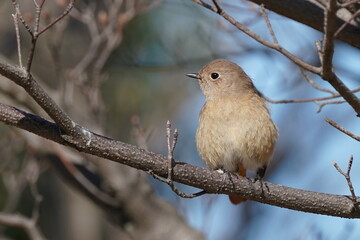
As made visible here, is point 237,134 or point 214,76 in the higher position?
point 214,76

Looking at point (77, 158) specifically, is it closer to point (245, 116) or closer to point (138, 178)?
point (138, 178)

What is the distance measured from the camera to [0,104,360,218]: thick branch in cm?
302

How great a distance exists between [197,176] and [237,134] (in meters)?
1.11

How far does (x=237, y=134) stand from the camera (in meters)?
4.34

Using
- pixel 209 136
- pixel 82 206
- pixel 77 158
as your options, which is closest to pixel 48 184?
pixel 82 206

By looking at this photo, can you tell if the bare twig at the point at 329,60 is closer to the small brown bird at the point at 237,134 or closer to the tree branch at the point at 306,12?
the tree branch at the point at 306,12

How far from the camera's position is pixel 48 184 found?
26.6ft

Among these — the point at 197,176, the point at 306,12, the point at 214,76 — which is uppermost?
the point at 214,76

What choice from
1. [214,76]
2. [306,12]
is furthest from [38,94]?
[214,76]

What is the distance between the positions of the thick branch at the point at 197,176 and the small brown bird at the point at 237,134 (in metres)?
0.77

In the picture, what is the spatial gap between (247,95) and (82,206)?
3.93 metres

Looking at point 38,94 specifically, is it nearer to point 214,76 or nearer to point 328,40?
Result: point 328,40

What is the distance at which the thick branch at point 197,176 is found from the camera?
3.02 metres

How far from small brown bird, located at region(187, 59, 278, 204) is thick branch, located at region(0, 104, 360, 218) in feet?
2.51
